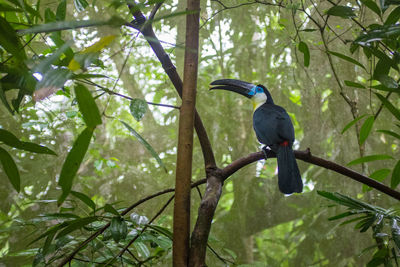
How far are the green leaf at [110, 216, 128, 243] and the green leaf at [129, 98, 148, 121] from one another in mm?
293

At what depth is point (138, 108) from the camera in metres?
0.99

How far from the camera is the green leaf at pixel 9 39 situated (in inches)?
30.0

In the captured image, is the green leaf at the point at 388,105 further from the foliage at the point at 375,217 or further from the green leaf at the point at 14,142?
the green leaf at the point at 14,142

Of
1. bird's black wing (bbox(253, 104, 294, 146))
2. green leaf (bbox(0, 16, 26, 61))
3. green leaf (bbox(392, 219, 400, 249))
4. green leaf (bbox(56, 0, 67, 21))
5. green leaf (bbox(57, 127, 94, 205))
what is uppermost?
bird's black wing (bbox(253, 104, 294, 146))

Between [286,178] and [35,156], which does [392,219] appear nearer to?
[286,178]

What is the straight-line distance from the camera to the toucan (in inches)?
68.3

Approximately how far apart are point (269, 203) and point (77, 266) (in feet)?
9.55

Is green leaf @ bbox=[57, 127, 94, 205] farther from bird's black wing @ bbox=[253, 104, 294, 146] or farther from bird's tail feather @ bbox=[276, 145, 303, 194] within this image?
→ bird's black wing @ bbox=[253, 104, 294, 146]

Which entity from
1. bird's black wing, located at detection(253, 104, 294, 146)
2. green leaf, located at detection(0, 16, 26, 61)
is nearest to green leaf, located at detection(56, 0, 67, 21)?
green leaf, located at detection(0, 16, 26, 61)

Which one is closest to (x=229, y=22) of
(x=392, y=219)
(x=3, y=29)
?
(x=392, y=219)

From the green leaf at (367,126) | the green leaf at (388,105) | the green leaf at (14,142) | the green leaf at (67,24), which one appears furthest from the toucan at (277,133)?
the green leaf at (67,24)

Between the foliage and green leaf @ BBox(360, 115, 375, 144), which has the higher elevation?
green leaf @ BBox(360, 115, 375, 144)

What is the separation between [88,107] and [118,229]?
425 mm

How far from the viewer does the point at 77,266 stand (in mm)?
1213
